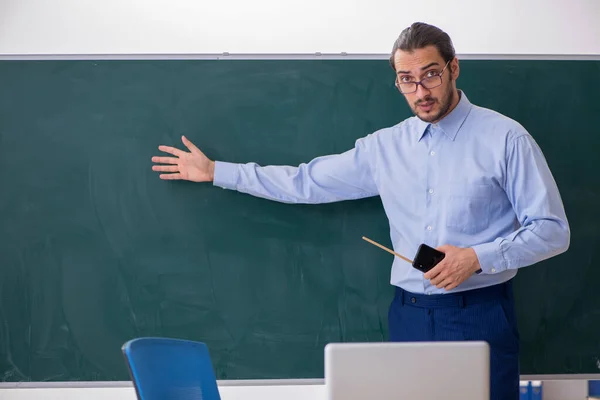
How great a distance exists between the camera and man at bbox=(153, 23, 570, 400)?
8.70 ft

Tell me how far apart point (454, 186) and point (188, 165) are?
1.18 m

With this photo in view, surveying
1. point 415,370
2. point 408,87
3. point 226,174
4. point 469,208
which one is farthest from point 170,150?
point 415,370

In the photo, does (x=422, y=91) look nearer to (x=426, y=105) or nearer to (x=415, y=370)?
(x=426, y=105)

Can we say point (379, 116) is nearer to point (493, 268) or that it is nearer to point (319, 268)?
point (319, 268)

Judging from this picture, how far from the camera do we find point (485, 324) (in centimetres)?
275

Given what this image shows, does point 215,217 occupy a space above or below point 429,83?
below

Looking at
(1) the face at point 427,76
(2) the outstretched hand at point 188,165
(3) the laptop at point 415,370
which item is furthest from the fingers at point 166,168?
(3) the laptop at point 415,370

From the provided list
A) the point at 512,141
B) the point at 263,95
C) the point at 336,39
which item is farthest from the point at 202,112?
the point at 512,141

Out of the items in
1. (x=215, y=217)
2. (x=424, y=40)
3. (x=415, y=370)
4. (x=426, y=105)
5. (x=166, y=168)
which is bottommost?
(x=415, y=370)

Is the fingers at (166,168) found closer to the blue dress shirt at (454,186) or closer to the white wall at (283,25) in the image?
the blue dress shirt at (454,186)

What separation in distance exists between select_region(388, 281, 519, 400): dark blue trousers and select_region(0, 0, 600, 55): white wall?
1.21m

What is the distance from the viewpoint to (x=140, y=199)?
3.24 metres

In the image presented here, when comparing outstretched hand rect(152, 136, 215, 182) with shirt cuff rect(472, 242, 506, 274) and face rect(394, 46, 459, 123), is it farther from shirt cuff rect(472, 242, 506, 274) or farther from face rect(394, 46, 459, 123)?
shirt cuff rect(472, 242, 506, 274)

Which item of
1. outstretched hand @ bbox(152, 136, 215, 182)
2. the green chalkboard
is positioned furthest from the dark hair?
outstretched hand @ bbox(152, 136, 215, 182)
